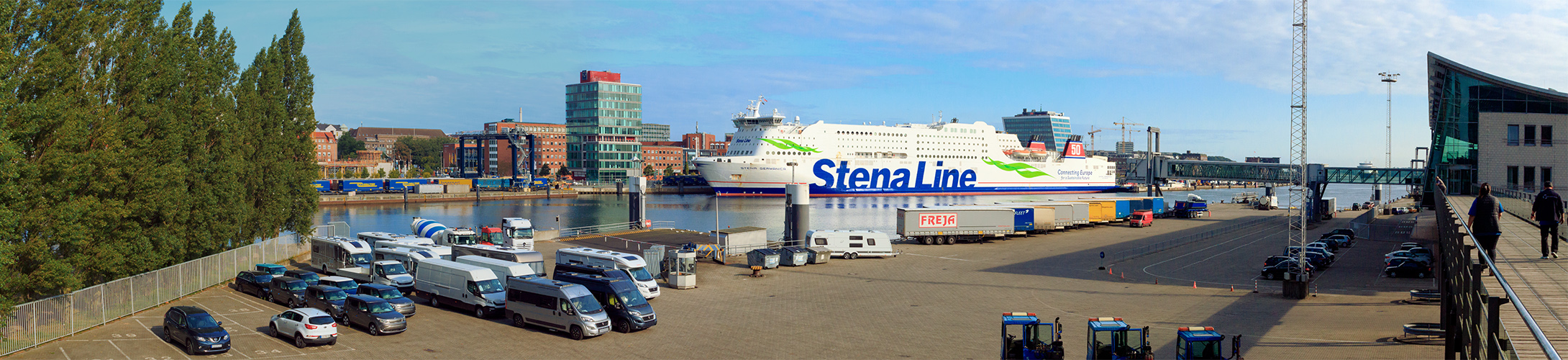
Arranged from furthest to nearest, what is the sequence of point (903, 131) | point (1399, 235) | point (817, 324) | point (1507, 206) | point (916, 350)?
1. point (903, 131)
2. point (1399, 235)
3. point (1507, 206)
4. point (817, 324)
5. point (916, 350)

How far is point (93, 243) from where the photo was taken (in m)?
17.5

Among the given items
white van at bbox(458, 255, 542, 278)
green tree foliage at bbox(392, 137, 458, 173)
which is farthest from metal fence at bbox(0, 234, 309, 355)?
green tree foliage at bbox(392, 137, 458, 173)

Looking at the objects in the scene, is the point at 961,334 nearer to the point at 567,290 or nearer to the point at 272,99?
the point at 567,290

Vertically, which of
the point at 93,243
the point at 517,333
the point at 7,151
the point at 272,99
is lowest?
the point at 517,333

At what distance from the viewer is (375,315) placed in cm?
1639

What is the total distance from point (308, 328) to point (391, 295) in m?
3.24

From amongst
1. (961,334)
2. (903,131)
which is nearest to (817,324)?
(961,334)

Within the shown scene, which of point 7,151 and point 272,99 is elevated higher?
point 272,99

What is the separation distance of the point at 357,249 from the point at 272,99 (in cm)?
872

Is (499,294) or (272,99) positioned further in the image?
(272,99)

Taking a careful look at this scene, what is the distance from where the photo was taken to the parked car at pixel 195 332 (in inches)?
572

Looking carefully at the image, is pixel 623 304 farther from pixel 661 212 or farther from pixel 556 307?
pixel 661 212

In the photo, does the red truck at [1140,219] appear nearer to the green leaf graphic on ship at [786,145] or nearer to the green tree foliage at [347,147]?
the green leaf graphic on ship at [786,145]

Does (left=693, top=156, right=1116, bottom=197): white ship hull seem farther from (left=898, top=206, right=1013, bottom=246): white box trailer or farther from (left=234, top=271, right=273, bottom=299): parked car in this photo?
(left=234, top=271, right=273, bottom=299): parked car
